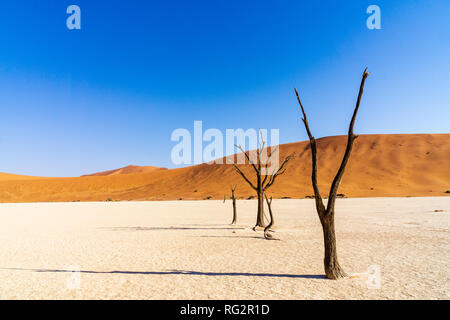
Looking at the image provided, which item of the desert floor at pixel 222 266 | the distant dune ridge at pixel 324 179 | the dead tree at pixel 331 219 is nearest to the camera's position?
the desert floor at pixel 222 266

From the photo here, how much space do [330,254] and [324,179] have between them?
52.5 m

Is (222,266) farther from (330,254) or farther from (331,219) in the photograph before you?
(331,219)

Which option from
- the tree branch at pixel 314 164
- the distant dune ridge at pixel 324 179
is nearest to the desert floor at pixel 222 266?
the tree branch at pixel 314 164

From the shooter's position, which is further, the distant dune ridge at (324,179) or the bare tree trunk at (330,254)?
the distant dune ridge at (324,179)

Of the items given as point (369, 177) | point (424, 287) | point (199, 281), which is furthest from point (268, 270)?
point (369, 177)

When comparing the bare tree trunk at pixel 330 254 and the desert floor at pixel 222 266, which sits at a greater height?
the bare tree trunk at pixel 330 254

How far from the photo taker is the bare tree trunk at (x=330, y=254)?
254 inches

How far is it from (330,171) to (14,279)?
199 ft

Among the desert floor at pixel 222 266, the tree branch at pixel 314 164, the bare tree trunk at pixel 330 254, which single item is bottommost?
the desert floor at pixel 222 266

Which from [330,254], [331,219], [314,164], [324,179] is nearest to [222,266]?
[330,254]

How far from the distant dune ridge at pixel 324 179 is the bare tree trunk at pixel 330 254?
38.6 meters

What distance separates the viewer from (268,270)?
23.7 feet

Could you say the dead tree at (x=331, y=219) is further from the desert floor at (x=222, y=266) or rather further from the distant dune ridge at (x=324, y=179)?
the distant dune ridge at (x=324, y=179)

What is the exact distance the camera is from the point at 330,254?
21.6ft
